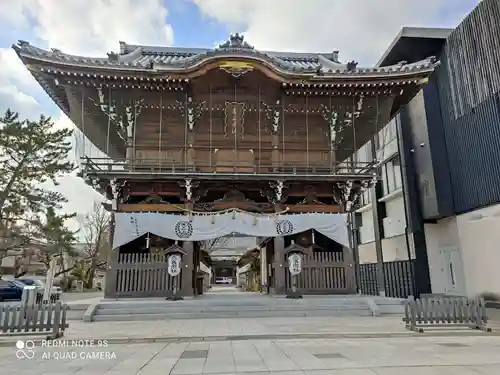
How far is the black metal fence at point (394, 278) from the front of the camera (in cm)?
2086

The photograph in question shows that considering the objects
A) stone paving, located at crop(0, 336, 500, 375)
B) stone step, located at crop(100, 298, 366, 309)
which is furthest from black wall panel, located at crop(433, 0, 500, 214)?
stone paving, located at crop(0, 336, 500, 375)

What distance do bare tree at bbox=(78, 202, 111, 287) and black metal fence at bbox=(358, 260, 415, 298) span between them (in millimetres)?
27036

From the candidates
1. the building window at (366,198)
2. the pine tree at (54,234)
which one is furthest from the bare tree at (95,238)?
the building window at (366,198)

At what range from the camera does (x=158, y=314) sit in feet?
38.2

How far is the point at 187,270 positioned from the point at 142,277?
1.61 meters

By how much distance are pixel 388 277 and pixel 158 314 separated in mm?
15913

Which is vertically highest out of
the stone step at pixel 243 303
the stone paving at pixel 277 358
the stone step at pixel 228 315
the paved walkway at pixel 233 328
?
the stone step at pixel 243 303

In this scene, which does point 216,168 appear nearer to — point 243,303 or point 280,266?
point 280,266

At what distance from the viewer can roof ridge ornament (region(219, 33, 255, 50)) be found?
13.5m

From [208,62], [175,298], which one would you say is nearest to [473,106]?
[208,62]

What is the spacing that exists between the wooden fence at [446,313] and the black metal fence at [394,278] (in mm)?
11871

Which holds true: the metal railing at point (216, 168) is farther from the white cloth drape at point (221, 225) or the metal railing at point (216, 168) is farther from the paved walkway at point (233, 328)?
the paved walkway at point (233, 328)

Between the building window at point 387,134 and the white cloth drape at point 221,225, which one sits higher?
the building window at point 387,134

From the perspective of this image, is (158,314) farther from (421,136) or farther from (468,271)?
(421,136)
